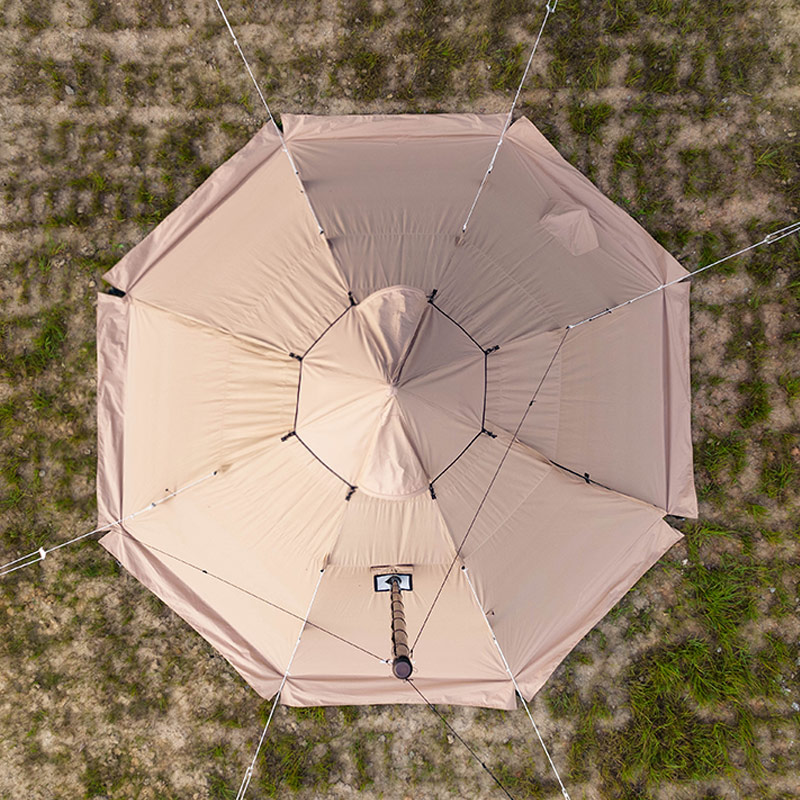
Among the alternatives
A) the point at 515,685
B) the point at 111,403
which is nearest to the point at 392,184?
the point at 111,403

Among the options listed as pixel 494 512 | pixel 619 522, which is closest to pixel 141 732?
pixel 494 512

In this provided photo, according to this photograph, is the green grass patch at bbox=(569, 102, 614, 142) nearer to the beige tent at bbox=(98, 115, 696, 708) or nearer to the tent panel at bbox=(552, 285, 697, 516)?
the beige tent at bbox=(98, 115, 696, 708)

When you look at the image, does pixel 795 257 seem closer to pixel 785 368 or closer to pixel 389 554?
pixel 785 368

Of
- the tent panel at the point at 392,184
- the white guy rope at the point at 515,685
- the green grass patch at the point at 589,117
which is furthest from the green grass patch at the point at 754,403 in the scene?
the tent panel at the point at 392,184

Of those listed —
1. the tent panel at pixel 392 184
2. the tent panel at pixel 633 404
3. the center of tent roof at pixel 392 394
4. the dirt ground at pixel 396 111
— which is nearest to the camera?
the center of tent roof at pixel 392 394

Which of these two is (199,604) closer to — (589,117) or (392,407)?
(392,407)

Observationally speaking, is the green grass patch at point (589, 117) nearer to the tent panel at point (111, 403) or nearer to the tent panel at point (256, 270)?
the tent panel at point (256, 270)
